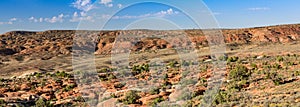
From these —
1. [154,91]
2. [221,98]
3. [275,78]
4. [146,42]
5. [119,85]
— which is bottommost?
[119,85]

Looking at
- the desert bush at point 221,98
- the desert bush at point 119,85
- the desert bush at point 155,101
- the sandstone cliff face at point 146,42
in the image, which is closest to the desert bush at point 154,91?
the desert bush at point 155,101

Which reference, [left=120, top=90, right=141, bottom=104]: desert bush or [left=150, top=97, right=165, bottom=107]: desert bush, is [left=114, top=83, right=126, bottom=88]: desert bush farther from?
[left=150, top=97, right=165, bottom=107]: desert bush

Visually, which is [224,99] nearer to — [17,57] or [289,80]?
[289,80]

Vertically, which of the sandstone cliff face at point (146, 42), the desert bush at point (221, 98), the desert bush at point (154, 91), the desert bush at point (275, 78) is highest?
the sandstone cliff face at point (146, 42)

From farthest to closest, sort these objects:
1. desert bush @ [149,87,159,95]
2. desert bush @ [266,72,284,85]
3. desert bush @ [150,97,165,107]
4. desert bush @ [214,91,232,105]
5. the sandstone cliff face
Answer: the sandstone cliff face, desert bush @ [149,87,159,95], desert bush @ [266,72,284,85], desert bush @ [150,97,165,107], desert bush @ [214,91,232,105]

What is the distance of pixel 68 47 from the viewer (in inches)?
3388

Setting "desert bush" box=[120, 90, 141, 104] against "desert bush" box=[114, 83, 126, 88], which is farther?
"desert bush" box=[114, 83, 126, 88]

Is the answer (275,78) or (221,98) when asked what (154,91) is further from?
(275,78)

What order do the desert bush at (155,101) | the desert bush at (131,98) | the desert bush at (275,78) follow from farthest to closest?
the desert bush at (275,78), the desert bush at (131,98), the desert bush at (155,101)

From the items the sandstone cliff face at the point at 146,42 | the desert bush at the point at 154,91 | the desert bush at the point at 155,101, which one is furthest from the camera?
the sandstone cliff face at the point at 146,42

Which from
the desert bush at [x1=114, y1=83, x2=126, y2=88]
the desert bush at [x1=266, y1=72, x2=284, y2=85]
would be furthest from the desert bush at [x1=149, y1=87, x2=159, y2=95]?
the desert bush at [x1=266, y1=72, x2=284, y2=85]

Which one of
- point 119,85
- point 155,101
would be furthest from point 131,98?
point 119,85

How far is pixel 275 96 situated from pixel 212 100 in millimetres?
3124

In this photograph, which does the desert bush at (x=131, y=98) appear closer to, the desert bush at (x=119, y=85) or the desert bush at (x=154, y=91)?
the desert bush at (x=154, y=91)
